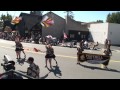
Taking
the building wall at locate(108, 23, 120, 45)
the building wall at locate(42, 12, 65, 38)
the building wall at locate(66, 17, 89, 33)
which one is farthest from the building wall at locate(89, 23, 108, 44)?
the building wall at locate(42, 12, 65, 38)

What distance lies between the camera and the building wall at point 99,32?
49375mm

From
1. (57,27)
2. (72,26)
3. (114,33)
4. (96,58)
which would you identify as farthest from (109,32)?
(96,58)

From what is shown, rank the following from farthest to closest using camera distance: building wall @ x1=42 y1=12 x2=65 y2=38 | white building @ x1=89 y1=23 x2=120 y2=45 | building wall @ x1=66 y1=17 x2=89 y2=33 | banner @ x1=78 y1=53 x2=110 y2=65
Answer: building wall @ x1=66 y1=17 x2=89 y2=33
building wall @ x1=42 y1=12 x2=65 y2=38
white building @ x1=89 y1=23 x2=120 y2=45
banner @ x1=78 y1=53 x2=110 y2=65

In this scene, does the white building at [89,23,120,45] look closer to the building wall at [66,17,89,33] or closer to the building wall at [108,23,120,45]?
the building wall at [108,23,120,45]

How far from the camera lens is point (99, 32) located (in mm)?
52031

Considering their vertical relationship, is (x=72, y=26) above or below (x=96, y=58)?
above

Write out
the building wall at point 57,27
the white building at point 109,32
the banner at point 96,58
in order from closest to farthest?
the banner at point 96,58
the white building at point 109,32
the building wall at point 57,27

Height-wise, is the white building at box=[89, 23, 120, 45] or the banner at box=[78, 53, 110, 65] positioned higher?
the white building at box=[89, 23, 120, 45]

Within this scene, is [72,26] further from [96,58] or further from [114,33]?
[96,58]

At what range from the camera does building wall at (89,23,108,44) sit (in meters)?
49.4

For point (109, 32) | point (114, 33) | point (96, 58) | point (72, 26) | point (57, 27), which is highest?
point (72, 26)

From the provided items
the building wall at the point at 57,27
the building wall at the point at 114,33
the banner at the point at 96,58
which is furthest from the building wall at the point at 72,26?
the banner at the point at 96,58

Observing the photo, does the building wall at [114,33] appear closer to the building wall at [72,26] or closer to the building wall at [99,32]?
the building wall at [99,32]
